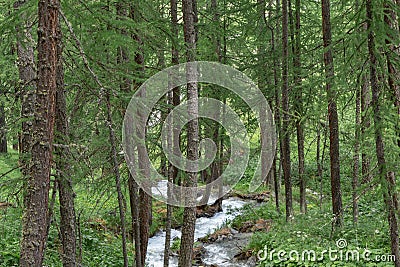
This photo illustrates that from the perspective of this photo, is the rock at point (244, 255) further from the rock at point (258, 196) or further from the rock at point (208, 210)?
the rock at point (258, 196)

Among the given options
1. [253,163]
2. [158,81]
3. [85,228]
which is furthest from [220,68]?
[253,163]

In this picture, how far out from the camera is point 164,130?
9508 mm

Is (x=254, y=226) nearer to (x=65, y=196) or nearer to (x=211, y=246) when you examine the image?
(x=211, y=246)

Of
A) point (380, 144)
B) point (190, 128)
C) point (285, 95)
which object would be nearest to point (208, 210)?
point (285, 95)

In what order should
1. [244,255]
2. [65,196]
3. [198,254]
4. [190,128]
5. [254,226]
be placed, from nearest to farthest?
[65,196] → [190,128] → [244,255] → [198,254] → [254,226]

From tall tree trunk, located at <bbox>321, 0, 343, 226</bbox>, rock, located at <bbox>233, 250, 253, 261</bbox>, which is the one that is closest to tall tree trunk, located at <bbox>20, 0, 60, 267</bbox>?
tall tree trunk, located at <bbox>321, 0, 343, 226</bbox>

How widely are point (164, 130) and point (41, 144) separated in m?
5.41

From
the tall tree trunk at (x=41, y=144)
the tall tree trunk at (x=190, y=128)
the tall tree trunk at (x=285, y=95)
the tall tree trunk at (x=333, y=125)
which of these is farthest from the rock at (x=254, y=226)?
the tall tree trunk at (x=41, y=144)

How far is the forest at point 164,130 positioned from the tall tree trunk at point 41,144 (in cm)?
1

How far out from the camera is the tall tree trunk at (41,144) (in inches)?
162

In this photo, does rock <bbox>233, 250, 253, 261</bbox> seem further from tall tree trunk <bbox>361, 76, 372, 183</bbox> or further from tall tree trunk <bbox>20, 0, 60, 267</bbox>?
tall tree trunk <bbox>20, 0, 60, 267</bbox>

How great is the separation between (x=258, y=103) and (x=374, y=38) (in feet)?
28.9

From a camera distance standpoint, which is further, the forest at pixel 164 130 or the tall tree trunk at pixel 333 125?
the tall tree trunk at pixel 333 125

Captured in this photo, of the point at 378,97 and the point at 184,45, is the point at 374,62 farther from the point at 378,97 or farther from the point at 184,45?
the point at 184,45
